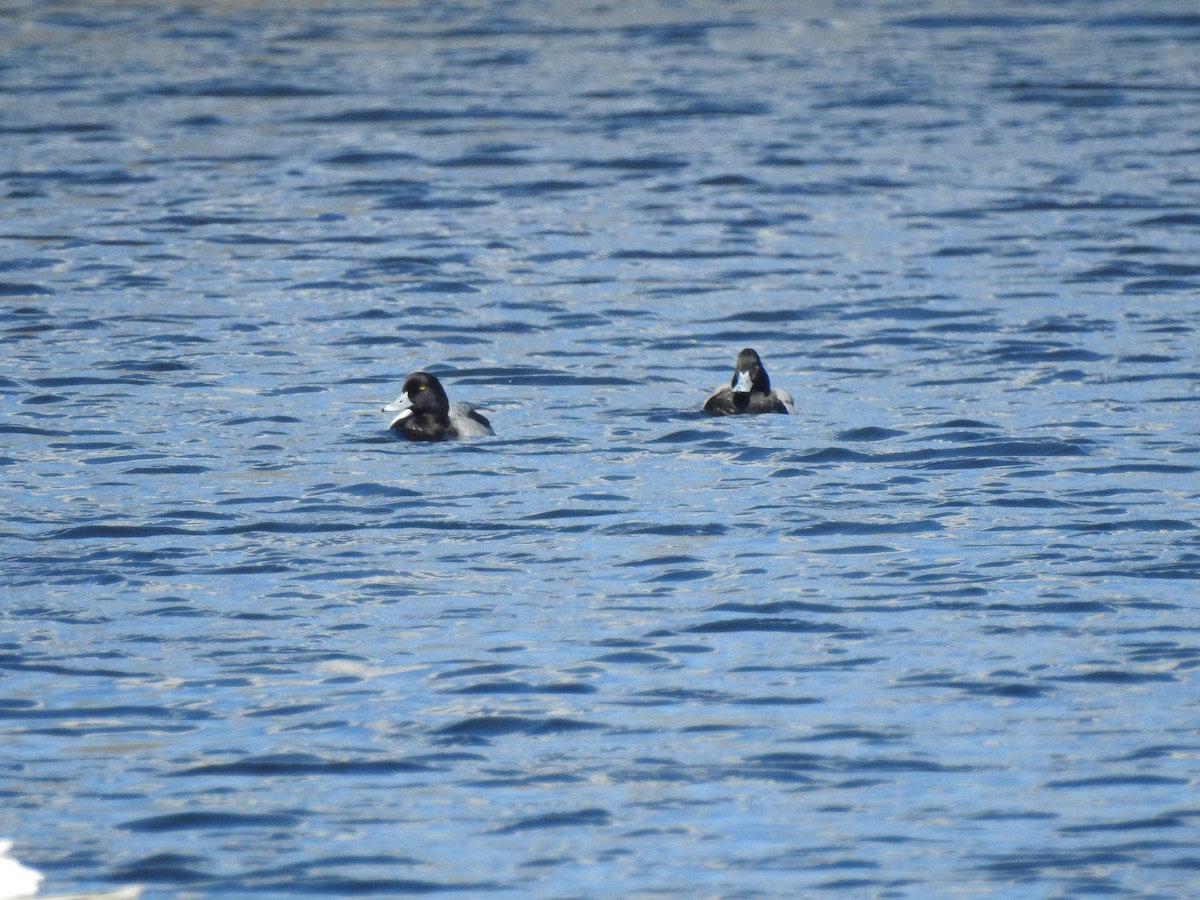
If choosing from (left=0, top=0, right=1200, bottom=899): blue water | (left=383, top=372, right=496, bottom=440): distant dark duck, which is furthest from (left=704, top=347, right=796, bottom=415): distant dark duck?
(left=383, top=372, right=496, bottom=440): distant dark duck

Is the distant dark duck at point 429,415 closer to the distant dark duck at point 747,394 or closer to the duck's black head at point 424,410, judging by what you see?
the duck's black head at point 424,410

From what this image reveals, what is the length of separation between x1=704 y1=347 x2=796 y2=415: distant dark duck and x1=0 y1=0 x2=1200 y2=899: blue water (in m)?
0.12

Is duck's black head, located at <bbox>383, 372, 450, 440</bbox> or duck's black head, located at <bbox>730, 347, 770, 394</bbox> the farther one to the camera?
duck's black head, located at <bbox>730, 347, 770, 394</bbox>

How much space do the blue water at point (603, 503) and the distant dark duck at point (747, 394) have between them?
117mm

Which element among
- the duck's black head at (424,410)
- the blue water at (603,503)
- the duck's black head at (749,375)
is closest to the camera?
the blue water at (603,503)

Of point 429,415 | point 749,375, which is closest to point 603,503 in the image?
point 429,415

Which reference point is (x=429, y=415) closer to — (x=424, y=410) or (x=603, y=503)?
(x=424, y=410)

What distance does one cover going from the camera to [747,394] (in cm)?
1452

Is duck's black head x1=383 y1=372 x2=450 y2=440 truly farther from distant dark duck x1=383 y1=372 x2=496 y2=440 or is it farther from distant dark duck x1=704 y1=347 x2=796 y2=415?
distant dark duck x1=704 y1=347 x2=796 y2=415

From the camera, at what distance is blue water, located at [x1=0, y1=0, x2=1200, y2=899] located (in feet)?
26.2

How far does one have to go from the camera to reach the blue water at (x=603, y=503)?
800 cm

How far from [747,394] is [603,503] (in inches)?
93.2

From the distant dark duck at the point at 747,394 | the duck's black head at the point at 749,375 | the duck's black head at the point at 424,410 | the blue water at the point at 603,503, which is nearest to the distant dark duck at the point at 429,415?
the duck's black head at the point at 424,410

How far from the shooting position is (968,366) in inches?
631
